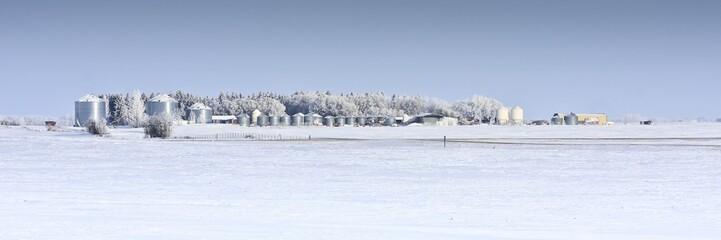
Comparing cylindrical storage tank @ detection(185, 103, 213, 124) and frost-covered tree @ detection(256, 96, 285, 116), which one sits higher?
frost-covered tree @ detection(256, 96, 285, 116)

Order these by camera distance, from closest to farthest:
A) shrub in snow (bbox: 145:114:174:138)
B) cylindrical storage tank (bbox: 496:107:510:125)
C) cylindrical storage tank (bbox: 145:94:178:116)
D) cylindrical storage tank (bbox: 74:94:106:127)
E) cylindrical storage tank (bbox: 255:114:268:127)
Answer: shrub in snow (bbox: 145:114:174:138) → cylindrical storage tank (bbox: 74:94:106:127) → cylindrical storage tank (bbox: 255:114:268:127) → cylindrical storage tank (bbox: 145:94:178:116) → cylindrical storage tank (bbox: 496:107:510:125)

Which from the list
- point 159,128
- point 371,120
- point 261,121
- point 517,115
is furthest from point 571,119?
point 159,128

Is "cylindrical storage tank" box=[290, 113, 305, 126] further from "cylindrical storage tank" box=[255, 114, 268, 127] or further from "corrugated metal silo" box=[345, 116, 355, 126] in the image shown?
"corrugated metal silo" box=[345, 116, 355, 126]

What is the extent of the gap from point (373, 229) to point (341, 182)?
11.2 metres

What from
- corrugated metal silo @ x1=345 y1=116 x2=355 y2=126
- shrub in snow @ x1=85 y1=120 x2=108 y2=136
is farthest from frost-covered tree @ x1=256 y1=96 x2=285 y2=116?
shrub in snow @ x1=85 y1=120 x2=108 y2=136

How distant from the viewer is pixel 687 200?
1964 cm

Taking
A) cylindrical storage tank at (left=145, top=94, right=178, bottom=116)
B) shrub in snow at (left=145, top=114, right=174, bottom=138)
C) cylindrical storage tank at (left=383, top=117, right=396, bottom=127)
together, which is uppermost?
cylindrical storage tank at (left=145, top=94, right=178, bottom=116)

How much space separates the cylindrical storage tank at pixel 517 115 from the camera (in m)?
163

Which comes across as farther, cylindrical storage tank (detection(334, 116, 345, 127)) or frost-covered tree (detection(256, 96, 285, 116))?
frost-covered tree (detection(256, 96, 285, 116))

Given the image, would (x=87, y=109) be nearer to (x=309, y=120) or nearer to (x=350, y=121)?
(x=309, y=120)

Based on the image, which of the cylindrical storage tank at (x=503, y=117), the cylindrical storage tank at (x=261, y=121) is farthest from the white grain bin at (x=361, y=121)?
the cylindrical storage tank at (x=503, y=117)

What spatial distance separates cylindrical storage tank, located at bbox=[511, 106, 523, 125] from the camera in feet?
535

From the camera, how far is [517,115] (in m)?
165

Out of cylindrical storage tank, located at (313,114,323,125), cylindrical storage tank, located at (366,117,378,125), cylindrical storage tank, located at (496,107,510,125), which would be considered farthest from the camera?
cylindrical storage tank, located at (366,117,378,125)
